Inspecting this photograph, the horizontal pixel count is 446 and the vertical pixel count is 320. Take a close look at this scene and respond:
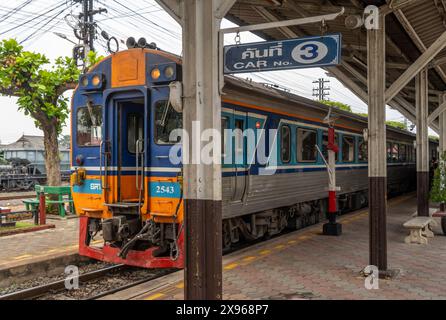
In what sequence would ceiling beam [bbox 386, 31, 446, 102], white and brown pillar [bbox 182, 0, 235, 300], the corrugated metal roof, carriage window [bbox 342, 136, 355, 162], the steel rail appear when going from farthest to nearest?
the corrugated metal roof → carriage window [bbox 342, 136, 355, 162] → ceiling beam [bbox 386, 31, 446, 102] → the steel rail → white and brown pillar [bbox 182, 0, 235, 300]

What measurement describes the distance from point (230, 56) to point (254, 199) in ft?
14.3

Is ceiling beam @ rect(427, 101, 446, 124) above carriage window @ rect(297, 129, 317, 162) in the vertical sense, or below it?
above

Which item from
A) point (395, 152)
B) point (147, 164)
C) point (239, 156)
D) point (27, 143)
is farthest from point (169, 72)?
point (27, 143)

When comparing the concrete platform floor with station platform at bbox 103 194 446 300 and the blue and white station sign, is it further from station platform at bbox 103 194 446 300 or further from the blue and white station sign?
the blue and white station sign

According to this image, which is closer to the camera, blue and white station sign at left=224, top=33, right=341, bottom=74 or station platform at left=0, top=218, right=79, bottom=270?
blue and white station sign at left=224, top=33, right=341, bottom=74

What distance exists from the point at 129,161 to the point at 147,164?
2.15ft

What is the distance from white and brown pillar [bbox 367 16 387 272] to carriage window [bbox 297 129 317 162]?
11.9 ft

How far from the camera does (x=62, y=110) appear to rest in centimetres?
1297

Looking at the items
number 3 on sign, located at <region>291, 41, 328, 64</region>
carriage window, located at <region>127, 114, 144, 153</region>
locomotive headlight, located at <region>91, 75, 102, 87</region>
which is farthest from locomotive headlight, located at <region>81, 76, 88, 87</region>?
number 3 on sign, located at <region>291, 41, 328, 64</region>

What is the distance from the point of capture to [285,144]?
32.2ft

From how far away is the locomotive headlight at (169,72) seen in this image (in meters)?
6.62

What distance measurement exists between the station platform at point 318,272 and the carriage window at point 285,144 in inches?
65.8

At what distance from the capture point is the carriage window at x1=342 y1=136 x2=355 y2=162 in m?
13.5

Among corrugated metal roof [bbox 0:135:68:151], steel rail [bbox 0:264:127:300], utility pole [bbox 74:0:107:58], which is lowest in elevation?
steel rail [bbox 0:264:127:300]
